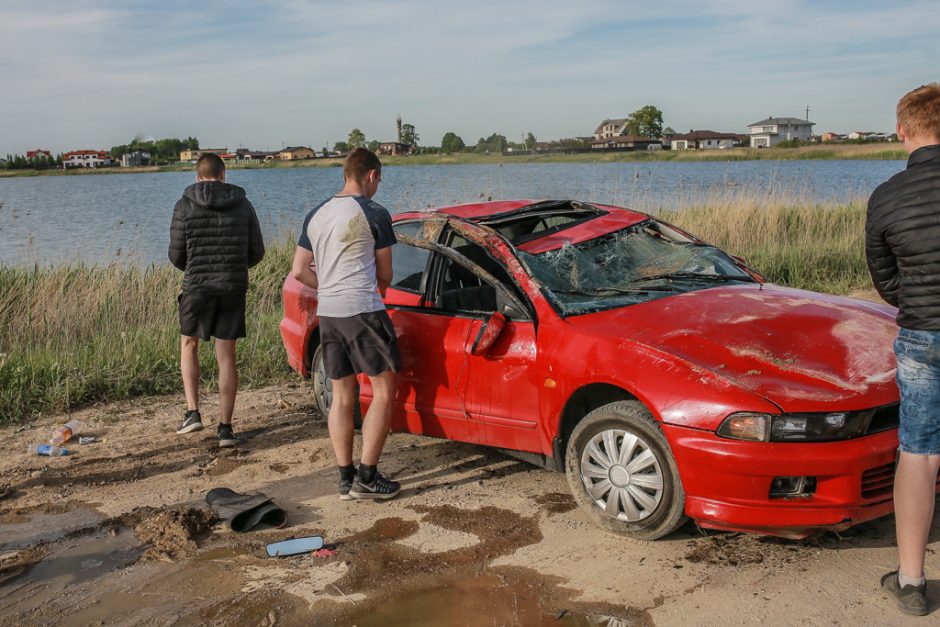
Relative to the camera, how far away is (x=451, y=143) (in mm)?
64250

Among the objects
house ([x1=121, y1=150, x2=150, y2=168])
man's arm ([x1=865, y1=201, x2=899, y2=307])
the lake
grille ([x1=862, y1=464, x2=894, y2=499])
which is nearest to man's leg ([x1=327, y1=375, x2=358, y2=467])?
grille ([x1=862, y1=464, x2=894, y2=499])

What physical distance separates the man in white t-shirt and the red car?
364 millimetres

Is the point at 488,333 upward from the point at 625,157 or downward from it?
downward

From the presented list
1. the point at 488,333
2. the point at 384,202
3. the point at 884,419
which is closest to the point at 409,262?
the point at 488,333

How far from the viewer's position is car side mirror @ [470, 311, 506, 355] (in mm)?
5000

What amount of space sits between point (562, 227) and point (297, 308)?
2.13 metres

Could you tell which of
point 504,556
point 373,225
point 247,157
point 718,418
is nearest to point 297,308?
point 373,225

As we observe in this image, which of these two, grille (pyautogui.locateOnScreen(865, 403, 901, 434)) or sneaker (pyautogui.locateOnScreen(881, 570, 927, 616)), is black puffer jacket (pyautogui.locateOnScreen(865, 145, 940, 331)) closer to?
grille (pyautogui.locateOnScreen(865, 403, 901, 434))

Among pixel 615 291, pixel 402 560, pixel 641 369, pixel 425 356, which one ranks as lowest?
pixel 402 560

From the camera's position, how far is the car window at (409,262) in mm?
5777

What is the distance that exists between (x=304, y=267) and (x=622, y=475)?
2.27 meters

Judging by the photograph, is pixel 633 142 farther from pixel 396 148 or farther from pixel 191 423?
pixel 191 423

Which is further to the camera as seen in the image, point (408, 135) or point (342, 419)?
point (408, 135)

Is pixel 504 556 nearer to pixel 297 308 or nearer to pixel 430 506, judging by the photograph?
pixel 430 506
